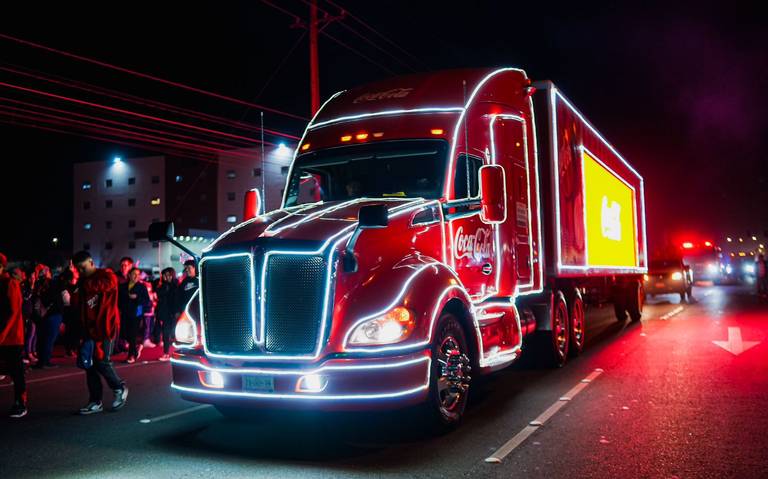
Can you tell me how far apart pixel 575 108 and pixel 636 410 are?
19.4ft

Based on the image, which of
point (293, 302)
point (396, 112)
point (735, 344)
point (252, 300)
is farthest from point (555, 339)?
point (252, 300)

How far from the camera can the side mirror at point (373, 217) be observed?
603 cm

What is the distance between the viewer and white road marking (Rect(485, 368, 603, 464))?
19.0 ft

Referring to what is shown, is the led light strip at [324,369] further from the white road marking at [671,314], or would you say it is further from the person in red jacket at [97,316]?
the white road marking at [671,314]

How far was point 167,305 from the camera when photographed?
45.8ft

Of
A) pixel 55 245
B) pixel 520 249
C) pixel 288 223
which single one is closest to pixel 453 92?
pixel 520 249

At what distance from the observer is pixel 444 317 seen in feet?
21.5

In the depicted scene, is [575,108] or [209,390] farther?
[575,108]

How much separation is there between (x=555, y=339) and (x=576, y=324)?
1.61 m

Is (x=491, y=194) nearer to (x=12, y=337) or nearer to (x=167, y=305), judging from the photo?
(x=12, y=337)

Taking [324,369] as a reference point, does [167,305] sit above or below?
above

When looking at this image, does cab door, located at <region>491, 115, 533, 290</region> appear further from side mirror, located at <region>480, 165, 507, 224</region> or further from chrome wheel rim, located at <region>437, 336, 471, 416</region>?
chrome wheel rim, located at <region>437, 336, 471, 416</region>

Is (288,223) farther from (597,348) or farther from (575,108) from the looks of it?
(597,348)

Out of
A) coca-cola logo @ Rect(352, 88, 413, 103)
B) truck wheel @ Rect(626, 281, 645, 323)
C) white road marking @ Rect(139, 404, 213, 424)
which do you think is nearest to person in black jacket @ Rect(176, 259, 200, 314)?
white road marking @ Rect(139, 404, 213, 424)
